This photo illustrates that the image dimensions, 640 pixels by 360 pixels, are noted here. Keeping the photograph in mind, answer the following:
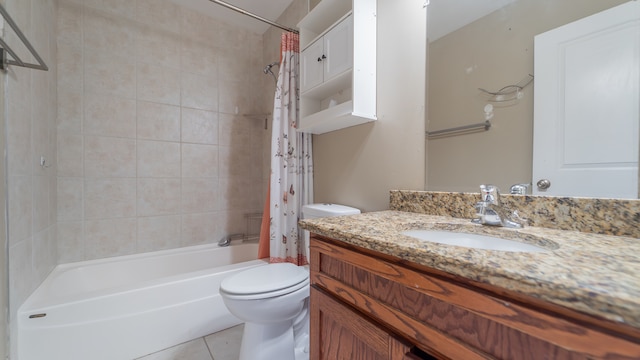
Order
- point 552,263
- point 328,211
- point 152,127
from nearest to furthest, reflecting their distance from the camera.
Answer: point 552,263, point 328,211, point 152,127

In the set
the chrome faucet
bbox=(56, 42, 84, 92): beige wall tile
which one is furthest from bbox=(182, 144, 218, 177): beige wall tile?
the chrome faucet

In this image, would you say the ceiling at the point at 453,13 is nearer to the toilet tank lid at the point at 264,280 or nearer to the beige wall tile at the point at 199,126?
the toilet tank lid at the point at 264,280

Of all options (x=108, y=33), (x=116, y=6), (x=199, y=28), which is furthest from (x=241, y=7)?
(x=108, y=33)

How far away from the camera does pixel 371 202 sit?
1327mm

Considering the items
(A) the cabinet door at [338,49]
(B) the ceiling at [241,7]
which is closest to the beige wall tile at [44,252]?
(A) the cabinet door at [338,49]

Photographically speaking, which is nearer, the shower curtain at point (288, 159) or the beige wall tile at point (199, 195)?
the shower curtain at point (288, 159)

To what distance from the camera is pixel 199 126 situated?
6.98 feet

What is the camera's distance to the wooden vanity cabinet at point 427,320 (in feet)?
1.03

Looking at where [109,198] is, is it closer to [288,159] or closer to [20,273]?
[20,273]

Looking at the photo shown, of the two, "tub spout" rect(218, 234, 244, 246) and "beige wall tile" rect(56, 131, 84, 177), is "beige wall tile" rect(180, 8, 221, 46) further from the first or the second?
"tub spout" rect(218, 234, 244, 246)

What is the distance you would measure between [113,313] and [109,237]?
32.0 inches

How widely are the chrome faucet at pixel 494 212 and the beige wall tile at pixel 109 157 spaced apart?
2.32 m

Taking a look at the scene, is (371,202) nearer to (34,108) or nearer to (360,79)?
(360,79)

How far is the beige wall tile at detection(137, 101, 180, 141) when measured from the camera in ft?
6.23
